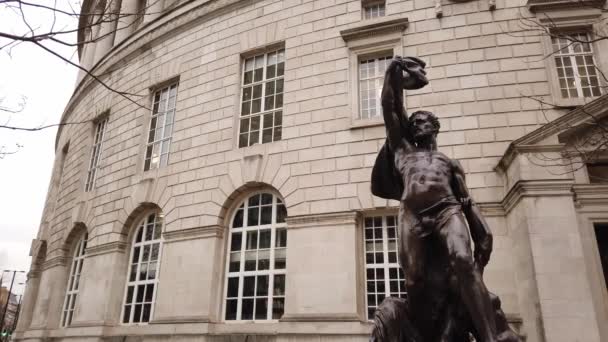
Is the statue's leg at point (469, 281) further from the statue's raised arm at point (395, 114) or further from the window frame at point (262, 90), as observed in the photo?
the window frame at point (262, 90)

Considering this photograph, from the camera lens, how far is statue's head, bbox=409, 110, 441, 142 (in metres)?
4.54

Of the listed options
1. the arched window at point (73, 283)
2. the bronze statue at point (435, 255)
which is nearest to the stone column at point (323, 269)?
the bronze statue at point (435, 255)

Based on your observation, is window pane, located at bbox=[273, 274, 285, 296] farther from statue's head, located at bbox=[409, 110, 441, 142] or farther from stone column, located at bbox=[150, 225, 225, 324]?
statue's head, located at bbox=[409, 110, 441, 142]

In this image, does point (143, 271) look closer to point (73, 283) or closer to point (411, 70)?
point (73, 283)


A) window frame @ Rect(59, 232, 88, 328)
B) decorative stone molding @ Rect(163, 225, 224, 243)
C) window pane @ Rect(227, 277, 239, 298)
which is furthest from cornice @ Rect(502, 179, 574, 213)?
window frame @ Rect(59, 232, 88, 328)

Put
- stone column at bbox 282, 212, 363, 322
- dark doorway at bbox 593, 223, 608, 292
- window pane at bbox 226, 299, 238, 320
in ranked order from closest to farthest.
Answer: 1. dark doorway at bbox 593, 223, 608, 292
2. stone column at bbox 282, 212, 363, 322
3. window pane at bbox 226, 299, 238, 320

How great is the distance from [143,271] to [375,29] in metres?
10.2

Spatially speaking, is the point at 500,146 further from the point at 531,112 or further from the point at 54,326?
the point at 54,326

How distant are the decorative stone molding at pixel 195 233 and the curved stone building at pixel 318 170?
49mm

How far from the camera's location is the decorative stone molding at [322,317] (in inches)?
416

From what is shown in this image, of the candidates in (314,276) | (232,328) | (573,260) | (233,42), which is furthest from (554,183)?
(233,42)

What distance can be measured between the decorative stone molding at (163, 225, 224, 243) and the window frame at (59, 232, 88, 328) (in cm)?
547

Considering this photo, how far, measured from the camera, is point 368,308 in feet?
36.0

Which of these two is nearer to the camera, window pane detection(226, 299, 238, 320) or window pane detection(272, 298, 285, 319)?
window pane detection(272, 298, 285, 319)
